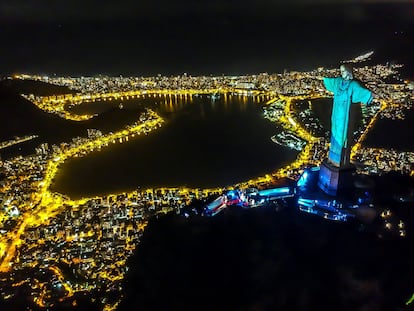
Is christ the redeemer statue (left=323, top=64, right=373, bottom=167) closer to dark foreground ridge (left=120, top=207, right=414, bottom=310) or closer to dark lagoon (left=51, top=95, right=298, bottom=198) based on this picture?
dark foreground ridge (left=120, top=207, right=414, bottom=310)

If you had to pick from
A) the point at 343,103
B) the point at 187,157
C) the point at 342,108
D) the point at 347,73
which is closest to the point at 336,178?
the point at 342,108

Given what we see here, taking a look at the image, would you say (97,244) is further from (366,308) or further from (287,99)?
(287,99)

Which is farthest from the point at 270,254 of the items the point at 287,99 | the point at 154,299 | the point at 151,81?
the point at 151,81

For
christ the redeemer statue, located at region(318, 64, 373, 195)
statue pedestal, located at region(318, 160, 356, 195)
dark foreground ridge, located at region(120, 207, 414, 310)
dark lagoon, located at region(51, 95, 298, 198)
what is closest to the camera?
dark foreground ridge, located at region(120, 207, 414, 310)

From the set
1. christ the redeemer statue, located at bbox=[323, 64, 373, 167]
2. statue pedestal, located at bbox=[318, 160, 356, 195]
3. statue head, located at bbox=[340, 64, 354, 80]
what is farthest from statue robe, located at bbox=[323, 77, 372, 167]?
statue pedestal, located at bbox=[318, 160, 356, 195]

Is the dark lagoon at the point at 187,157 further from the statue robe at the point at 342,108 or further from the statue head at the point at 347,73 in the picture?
the statue head at the point at 347,73

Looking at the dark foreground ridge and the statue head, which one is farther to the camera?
the statue head

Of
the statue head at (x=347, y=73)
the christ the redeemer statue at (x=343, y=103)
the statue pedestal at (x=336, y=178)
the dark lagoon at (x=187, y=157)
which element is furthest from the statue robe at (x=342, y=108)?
the dark lagoon at (x=187, y=157)
